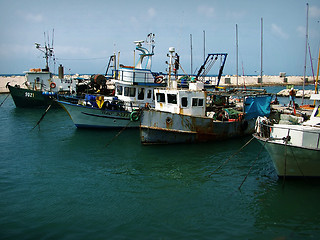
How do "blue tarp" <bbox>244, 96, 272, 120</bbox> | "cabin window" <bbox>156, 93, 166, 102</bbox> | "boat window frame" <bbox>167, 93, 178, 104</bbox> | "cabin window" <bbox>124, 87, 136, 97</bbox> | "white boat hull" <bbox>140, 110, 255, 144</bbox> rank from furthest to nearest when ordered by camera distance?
"cabin window" <bbox>124, 87, 136, 97</bbox>
"blue tarp" <bbox>244, 96, 272, 120</bbox>
"cabin window" <bbox>156, 93, 166, 102</bbox>
"boat window frame" <bbox>167, 93, 178, 104</bbox>
"white boat hull" <bbox>140, 110, 255, 144</bbox>

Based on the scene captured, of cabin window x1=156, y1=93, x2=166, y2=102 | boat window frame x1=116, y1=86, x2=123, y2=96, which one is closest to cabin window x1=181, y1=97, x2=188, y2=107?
cabin window x1=156, y1=93, x2=166, y2=102

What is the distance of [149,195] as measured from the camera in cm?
1016

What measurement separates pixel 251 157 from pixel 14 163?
12299mm

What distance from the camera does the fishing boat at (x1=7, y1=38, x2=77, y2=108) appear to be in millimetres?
33031

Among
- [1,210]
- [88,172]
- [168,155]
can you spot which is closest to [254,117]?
[168,155]

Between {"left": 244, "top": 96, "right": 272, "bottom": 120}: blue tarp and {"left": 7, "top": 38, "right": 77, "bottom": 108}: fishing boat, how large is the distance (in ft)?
70.9

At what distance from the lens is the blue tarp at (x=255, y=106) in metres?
18.9

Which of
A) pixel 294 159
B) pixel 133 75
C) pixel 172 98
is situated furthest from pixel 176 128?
pixel 294 159

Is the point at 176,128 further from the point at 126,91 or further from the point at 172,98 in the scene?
the point at 126,91

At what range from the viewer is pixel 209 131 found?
16.9 meters

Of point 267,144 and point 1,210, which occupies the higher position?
point 267,144

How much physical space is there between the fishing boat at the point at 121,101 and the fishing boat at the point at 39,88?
41.2 feet

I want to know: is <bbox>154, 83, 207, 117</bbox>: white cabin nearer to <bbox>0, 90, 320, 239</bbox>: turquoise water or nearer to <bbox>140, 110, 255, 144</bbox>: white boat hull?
<bbox>140, 110, 255, 144</bbox>: white boat hull

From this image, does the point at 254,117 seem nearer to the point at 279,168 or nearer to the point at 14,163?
the point at 279,168
